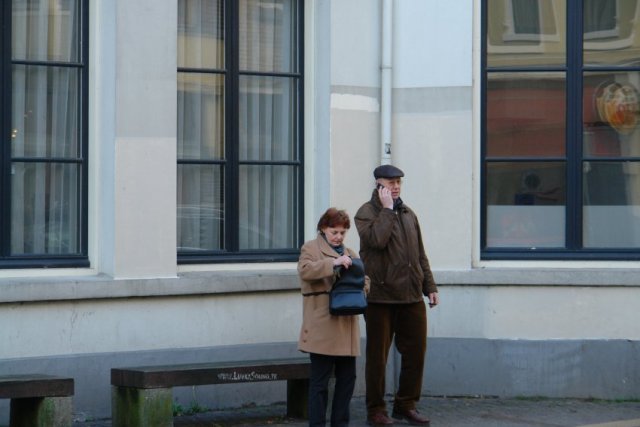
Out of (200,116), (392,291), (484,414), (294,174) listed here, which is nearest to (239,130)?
(200,116)

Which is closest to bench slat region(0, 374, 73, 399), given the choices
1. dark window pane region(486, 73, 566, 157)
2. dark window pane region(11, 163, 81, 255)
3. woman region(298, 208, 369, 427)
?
dark window pane region(11, 163, 81, 255)

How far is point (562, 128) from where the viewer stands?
38.2ft

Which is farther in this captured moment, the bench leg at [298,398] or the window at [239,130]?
the window at [239,130]

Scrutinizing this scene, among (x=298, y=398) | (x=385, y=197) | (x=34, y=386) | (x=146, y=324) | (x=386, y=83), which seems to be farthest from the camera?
(x=386, y=83)

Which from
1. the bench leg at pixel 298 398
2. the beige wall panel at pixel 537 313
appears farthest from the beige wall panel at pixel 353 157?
the bench leg at pixel 298 398

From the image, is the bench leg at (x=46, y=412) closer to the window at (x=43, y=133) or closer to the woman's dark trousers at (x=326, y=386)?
the window at (x=43, y=133)

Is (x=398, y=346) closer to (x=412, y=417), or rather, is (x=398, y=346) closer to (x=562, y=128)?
(x=412, y=417)

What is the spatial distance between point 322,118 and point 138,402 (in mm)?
3225

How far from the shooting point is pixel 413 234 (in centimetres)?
980

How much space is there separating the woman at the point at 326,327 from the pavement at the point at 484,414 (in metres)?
0.97

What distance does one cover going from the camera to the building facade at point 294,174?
9977 mm

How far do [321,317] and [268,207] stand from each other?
2.45 m

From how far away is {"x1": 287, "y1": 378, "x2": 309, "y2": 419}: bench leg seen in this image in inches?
400

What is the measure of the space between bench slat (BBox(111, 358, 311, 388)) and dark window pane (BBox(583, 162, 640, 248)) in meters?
3.26
